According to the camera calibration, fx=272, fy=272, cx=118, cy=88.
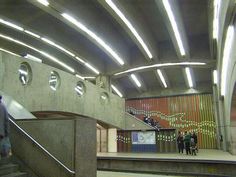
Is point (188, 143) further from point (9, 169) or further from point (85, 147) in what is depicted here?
point (9, 169)

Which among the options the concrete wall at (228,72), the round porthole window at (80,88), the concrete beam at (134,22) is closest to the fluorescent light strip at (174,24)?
the concrete beam at (134,22)

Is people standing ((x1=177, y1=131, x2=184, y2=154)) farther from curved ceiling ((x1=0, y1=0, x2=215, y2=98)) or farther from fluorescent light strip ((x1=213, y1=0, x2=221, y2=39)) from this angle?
fluorescent light strip ((x1=213, y1=0, x2=221, y2=39))

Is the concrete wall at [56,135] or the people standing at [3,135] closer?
the people standing at [3,135]

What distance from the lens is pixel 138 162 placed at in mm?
14867

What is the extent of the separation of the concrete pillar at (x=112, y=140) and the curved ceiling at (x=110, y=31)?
510 cm

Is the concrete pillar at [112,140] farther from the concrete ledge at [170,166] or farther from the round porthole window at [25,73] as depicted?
the round porthole window at [25,73]

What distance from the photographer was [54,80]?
15023 millimetres

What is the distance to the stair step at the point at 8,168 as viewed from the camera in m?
5.11

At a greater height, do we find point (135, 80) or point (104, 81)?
point (135, 80)

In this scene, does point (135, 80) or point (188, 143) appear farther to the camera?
point (135, 80)

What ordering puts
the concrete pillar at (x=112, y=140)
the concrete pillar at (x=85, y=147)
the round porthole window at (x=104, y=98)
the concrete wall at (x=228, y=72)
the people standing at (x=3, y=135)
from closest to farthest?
the people standing at (x=3, y=135)
the concrete pillar at (x=85, y=147)
the concrete wall at (x=228, y=72)
the round porthole window at (x=104, y=98)
the concrete pillar at (x=112, y=140)

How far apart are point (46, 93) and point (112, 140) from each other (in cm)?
948

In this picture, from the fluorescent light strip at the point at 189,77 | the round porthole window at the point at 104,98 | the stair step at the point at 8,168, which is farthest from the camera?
the fluorescent light strip at the point at 189,77

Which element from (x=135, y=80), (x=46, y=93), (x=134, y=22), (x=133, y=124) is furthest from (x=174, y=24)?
(x=135, y=80)
